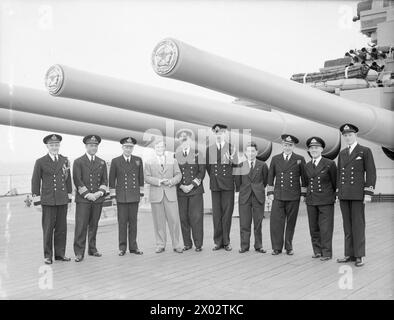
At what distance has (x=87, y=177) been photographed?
569cm

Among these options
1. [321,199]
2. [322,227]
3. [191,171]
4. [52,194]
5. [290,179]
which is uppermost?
[191,171]

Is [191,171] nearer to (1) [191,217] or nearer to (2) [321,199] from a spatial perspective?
(1) [191,217]

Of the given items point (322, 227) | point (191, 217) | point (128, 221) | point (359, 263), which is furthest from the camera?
point (191, 217)

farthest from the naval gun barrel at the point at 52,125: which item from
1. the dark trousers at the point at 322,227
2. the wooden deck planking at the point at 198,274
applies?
the dark trousers at the point at 322,227

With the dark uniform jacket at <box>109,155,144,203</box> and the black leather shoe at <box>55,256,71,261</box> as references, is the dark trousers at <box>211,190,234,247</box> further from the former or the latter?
the black leather shoe at <box>55,256,71,261</box>

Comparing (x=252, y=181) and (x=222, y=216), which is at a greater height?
(x=252, y=181)

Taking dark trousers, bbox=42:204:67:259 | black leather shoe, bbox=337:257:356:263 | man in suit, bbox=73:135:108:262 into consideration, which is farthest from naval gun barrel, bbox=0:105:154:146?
black leather shoe, bbox=337:257:356:263

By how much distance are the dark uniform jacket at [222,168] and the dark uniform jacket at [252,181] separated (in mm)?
117

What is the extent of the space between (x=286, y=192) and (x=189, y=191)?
3.83 feet

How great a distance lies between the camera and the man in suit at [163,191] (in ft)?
19.9

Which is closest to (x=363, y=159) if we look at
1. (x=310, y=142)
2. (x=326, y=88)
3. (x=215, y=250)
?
(x=310, y=142)

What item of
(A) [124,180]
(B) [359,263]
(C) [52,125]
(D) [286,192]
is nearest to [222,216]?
(D) [286,192]

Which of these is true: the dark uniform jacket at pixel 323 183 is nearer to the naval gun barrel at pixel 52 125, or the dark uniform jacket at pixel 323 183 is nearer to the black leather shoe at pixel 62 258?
the naval gun barrel at pixel 52 125

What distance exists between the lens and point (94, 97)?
4.29 meters
